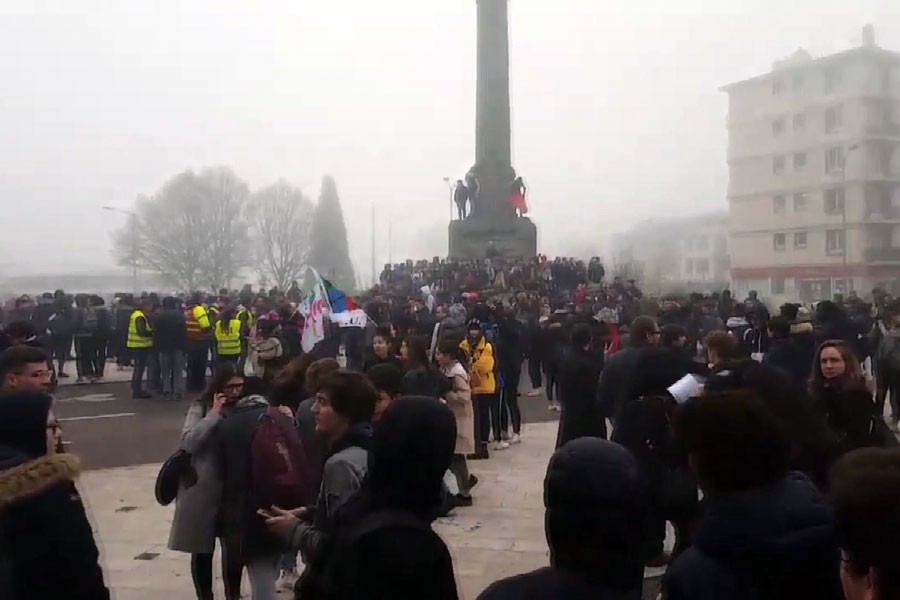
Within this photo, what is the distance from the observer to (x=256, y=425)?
13.9 ft

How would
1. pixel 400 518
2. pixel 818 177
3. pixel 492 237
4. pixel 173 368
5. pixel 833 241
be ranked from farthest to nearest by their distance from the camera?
pixel 818 177 < pixel 833 241 < pixel 492 237 < pixel 173 368 < pixel 400 518

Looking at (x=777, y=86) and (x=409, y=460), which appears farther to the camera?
(x=777, y=86)

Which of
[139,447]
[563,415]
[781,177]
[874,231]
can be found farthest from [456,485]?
[781,177]

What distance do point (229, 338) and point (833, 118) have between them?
1313 inches

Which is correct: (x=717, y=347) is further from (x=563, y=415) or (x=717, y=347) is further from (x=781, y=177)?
(x=781, y=177)

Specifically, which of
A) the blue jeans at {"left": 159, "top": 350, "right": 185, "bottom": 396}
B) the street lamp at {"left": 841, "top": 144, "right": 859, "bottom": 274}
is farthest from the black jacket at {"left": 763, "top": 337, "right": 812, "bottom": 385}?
the street lamp at {"left": 841, "top": 144, "right": 859, "bottom": 274}

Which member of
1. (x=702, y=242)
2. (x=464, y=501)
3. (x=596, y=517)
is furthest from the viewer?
(x=702, y=242)

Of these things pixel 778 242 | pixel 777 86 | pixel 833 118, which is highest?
pixel 777 86

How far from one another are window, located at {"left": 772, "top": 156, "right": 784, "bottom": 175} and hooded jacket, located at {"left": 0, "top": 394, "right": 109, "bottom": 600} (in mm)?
42600

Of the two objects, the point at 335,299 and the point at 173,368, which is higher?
the point at 335,299

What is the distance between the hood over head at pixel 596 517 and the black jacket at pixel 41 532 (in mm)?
1840

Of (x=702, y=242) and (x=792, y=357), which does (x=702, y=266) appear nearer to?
(x=702, y=242)

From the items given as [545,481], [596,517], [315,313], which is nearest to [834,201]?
[315,313]

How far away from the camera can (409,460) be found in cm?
237
